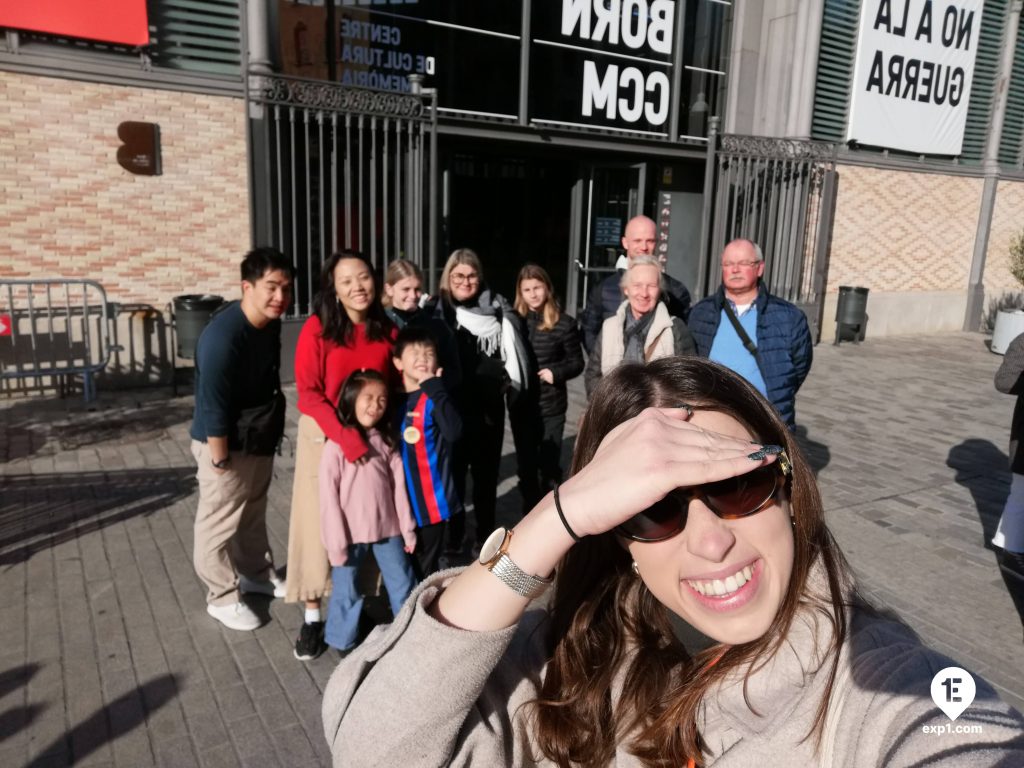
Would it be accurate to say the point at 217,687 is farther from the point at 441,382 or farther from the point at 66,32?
the point at 66,32

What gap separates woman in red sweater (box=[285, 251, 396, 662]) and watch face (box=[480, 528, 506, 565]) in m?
2.33

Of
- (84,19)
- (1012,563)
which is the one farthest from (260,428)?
(84,19)

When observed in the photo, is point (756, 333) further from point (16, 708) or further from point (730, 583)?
point (16, 708)

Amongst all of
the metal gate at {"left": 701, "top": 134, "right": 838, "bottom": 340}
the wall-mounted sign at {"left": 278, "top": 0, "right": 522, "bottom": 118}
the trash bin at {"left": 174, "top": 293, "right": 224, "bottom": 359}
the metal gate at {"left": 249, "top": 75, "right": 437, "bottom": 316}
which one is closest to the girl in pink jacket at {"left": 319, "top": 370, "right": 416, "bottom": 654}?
the trash bin at {"left": 174, "top": 293, "right": 224, "bottom": 359}

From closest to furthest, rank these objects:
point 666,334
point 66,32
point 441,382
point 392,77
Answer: point 441,382
point 666,334
point 66,32
point 392,77

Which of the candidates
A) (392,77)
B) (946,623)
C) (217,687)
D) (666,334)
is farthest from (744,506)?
(392,77)

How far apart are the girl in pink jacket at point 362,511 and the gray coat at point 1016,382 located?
383 centimetres

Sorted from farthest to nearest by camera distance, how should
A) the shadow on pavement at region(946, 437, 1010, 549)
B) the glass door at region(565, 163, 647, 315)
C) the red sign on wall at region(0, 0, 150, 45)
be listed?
the glass door at region(565, 163, 647, 315), the red sign on wall at region(0, 0, 150, 45), the shadow on pavement at region(946, 437, 1010, 549)

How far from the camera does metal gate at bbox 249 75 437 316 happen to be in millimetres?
9133

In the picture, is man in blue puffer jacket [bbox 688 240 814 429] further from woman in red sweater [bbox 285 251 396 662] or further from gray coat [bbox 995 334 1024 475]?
woman in red sweater [bbox 285 251 396 662]

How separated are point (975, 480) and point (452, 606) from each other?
696 centimetres

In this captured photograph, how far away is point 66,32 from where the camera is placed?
8031mm

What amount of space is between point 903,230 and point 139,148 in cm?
1366

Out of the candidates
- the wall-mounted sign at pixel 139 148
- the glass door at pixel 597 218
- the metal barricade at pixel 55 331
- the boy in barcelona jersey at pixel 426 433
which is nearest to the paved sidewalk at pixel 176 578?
the metal barricade at pixel 55 331
